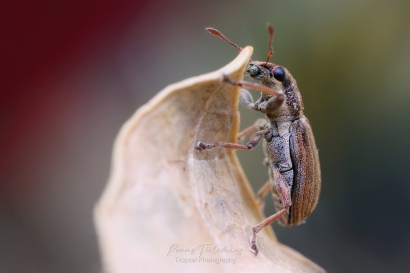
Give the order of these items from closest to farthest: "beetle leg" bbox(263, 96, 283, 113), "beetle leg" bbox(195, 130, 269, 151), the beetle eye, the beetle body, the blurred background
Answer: "beetle leg" bbox(195, 130, 269, 151)
"beetle leg" bbox(263, 96, 283, 113)
the beetle eye
the beetle body
the blurred background

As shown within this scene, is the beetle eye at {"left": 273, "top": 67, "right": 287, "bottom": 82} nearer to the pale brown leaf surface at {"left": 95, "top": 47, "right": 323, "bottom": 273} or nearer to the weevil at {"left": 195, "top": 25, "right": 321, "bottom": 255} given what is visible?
the weevil at {"left": 195, "top": 25, "right": 321, "bottom": 255}

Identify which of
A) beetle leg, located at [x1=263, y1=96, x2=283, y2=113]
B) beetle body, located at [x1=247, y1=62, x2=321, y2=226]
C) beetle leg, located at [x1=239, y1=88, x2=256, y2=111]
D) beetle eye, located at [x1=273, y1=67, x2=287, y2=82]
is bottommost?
beetle body, located at [x1=247, y1=62, x2=321, y2=226]

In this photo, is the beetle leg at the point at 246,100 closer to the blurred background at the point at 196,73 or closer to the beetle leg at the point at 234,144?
the beetle leg at the point at 234,144

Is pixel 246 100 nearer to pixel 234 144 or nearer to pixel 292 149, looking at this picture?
pixel 292 149


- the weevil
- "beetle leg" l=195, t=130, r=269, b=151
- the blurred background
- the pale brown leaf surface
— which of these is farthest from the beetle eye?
the blurred background

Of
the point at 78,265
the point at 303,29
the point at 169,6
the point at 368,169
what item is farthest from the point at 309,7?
the point at 78,265

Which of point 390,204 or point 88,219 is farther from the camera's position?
point 390,204

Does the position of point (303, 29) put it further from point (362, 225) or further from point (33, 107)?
point (33, 107)
